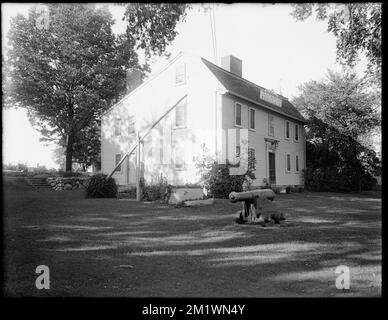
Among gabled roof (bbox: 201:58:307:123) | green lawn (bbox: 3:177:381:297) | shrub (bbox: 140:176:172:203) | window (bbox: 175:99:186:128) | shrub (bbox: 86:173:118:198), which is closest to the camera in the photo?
green lawn (bbox: 3:177:381:297)

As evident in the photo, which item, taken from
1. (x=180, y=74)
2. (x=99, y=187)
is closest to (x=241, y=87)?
(x=180, y=74)

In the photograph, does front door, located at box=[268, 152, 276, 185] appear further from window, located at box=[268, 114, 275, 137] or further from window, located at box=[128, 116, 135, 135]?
window, located at box=[128, 116, 135, 135]

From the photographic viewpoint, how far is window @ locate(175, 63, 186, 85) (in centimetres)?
2024

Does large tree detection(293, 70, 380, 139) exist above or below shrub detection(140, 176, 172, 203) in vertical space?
above

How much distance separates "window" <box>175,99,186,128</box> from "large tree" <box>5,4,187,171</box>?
3.91 metres

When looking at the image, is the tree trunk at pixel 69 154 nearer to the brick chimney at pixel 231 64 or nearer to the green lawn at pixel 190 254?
the brick chimney at pixel 231 64

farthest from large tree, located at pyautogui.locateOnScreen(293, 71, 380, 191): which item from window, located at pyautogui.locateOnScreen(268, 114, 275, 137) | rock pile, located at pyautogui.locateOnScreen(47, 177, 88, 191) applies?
rock pile, located at pyautogui.locateOnScreen(47, 177, 88, 191)

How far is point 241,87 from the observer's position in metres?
20.8

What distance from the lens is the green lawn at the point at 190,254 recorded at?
14.7 feet

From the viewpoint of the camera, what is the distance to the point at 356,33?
7.96m

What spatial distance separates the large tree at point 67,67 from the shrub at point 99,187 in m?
5.15

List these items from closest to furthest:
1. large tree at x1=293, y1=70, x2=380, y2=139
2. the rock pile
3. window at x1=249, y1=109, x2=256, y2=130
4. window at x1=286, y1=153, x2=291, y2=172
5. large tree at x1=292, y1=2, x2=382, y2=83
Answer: large tree at x1=292, y1=2, x2=382, y2=83
large tree at x1=293, y1=70, x2=380, y2=139
window at x1=249, y1=109, x2=256, y2=130
the rock pile
window at x1=286, y1=153, x2=291, y2=172

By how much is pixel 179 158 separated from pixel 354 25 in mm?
13162

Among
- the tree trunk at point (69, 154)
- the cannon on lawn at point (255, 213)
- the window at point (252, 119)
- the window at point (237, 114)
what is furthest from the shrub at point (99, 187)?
the tree trunk at point (69, 154)
